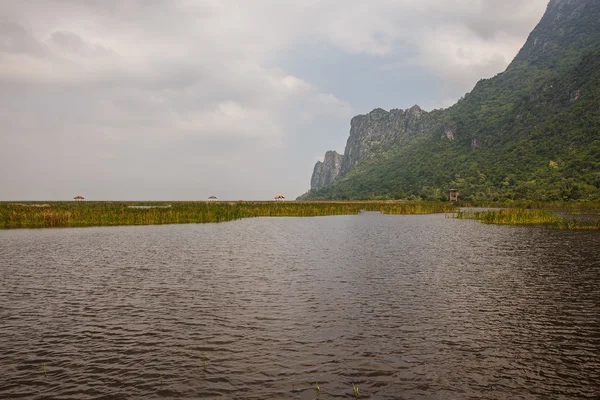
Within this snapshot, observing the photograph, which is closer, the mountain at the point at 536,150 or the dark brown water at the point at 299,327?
the dark brown water at the point at 299,327

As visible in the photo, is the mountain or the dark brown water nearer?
the dark brown water

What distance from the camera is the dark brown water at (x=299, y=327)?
8570 millimetres

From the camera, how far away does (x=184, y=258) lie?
25453 millimetres

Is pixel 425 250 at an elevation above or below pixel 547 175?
below

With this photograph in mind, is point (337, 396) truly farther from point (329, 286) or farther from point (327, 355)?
point (329, 286)

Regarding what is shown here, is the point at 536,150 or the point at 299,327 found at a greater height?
the point at 536,150

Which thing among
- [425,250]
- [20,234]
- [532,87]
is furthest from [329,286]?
[532,87]

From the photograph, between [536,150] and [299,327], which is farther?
[536,150]

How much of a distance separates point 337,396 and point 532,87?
228242 millimetres

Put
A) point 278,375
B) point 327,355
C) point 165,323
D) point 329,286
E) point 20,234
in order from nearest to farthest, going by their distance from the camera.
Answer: point 278,375 < point 327,355 < point 165,323 < point 329,286 < point 20,234

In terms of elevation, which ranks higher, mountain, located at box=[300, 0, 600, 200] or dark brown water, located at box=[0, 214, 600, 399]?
mountain, located at box=[300, 0, 600, 200]

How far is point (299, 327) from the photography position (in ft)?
40.3

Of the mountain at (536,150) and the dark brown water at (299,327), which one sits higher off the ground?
the mountain at (536,150)

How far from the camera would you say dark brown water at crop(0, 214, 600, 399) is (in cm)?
857
